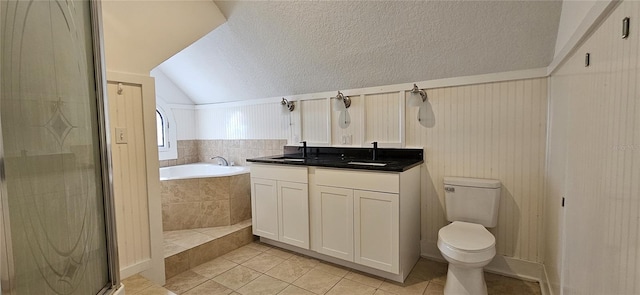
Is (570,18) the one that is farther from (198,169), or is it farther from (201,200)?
(198,169)

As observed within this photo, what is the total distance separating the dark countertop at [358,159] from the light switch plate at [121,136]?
1.17m

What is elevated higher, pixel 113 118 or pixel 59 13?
pixel 59 13

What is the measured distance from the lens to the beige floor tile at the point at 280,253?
2.79m

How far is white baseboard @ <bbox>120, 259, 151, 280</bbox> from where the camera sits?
202cm

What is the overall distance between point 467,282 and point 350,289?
0.83m

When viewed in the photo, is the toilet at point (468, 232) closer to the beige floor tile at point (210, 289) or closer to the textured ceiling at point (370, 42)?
the textured ceiling at point (370, 42)

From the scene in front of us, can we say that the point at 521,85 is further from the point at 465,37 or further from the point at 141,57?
the point at 141,57

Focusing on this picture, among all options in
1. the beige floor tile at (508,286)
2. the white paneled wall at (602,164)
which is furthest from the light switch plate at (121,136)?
the beige floor tile at (508,286)

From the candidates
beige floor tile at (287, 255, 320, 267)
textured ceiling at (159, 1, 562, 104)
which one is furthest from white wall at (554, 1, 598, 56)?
beige floor tile at (287, 255, 320, 267)

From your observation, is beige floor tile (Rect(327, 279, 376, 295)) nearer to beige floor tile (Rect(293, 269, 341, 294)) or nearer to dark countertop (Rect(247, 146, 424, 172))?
beige floor tile (Rect(293, 269, 341, 294))

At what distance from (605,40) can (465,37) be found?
4.16 ft

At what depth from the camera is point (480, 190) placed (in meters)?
2.25

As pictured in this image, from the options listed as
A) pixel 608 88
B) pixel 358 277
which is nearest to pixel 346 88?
pixel 358 277

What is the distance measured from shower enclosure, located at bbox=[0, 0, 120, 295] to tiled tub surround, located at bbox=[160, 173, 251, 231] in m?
1.91
